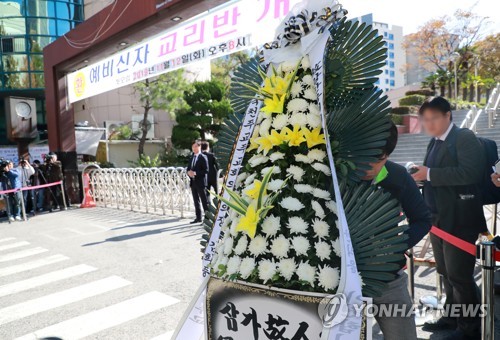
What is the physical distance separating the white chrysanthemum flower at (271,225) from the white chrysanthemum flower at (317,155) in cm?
30

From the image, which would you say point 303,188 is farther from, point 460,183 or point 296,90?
point 460,183

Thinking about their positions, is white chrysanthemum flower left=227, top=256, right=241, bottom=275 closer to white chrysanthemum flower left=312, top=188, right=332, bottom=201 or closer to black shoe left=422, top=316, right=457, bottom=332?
white chrysanthemum flower left=312, top=188, right=332, bottom=201

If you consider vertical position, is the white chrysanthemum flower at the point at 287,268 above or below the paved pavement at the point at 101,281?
above

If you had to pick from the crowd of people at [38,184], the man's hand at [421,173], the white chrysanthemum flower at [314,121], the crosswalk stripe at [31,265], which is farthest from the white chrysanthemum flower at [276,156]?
the crowd of people at [38,184]

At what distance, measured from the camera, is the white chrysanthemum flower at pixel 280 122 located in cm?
182

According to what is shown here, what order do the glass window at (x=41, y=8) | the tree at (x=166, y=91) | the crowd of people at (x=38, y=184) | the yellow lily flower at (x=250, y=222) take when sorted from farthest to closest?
the glass window at (x=41, y=8), the tree at (x=166, y=91), the crowd of people at (x=38, y=184), the yellow lily flower at (x=250, y=222)

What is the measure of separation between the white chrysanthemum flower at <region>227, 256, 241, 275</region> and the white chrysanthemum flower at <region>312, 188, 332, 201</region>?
17.6 inches

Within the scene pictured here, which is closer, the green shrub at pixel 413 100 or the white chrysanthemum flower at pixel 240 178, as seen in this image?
the white chrysanthemum flower at pixel 240 178

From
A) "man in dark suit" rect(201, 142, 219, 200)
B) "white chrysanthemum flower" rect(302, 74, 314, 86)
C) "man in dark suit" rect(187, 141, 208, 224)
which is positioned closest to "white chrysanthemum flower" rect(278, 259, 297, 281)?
"white chrysanthemum flower" rect(302, 74, 314, 86)

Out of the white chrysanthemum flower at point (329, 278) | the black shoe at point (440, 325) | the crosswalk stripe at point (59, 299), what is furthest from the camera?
the crosswalk stripe at point (59, 299)

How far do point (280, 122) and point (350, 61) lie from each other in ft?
1.41

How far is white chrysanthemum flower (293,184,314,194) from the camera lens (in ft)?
5.56

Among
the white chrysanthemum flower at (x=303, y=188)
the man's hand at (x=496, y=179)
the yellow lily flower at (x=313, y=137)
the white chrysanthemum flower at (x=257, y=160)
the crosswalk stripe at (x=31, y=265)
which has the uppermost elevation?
the yellow lily flower at (x=313, y=137)

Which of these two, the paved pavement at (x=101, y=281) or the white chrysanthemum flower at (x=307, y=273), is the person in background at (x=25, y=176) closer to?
the paved pavement at (x=101, y=281)
